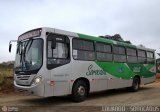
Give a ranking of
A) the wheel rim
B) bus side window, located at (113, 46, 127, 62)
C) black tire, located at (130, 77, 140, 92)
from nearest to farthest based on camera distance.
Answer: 1. the wheel rim
2. bus side window, located at (113, 46, 127, 62)
3. black tire, located at (130, 77, 140, 92)

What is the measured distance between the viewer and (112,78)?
15.3 metres

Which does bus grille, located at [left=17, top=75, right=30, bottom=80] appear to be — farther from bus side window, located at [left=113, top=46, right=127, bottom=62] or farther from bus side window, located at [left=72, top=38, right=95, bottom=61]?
bus side window, located at [left=113, top=46, right=127, bottom=62]

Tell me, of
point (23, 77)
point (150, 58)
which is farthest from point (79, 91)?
point (150, 58)

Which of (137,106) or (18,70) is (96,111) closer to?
(137,106)

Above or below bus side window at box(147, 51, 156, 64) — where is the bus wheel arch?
below

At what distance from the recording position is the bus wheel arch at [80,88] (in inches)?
494

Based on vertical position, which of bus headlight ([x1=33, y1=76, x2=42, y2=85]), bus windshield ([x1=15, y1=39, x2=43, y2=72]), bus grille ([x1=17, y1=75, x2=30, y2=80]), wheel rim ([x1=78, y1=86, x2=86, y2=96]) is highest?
bus windshield ([x1=15, y1=39, x2=43, y2=72])

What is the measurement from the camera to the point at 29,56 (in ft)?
38.8

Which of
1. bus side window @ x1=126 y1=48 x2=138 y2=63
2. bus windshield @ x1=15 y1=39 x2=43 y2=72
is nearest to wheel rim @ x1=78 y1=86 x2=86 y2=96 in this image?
Result: bus windshield @ x1=15 y1=39 x2=43 y2=72

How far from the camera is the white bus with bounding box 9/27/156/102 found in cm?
1134

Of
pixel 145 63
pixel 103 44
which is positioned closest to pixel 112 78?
pixel 103 44

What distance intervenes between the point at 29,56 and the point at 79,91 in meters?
2.81

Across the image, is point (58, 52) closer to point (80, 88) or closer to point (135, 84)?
point (80, 88)

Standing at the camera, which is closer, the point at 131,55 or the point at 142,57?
the point at 131,55
